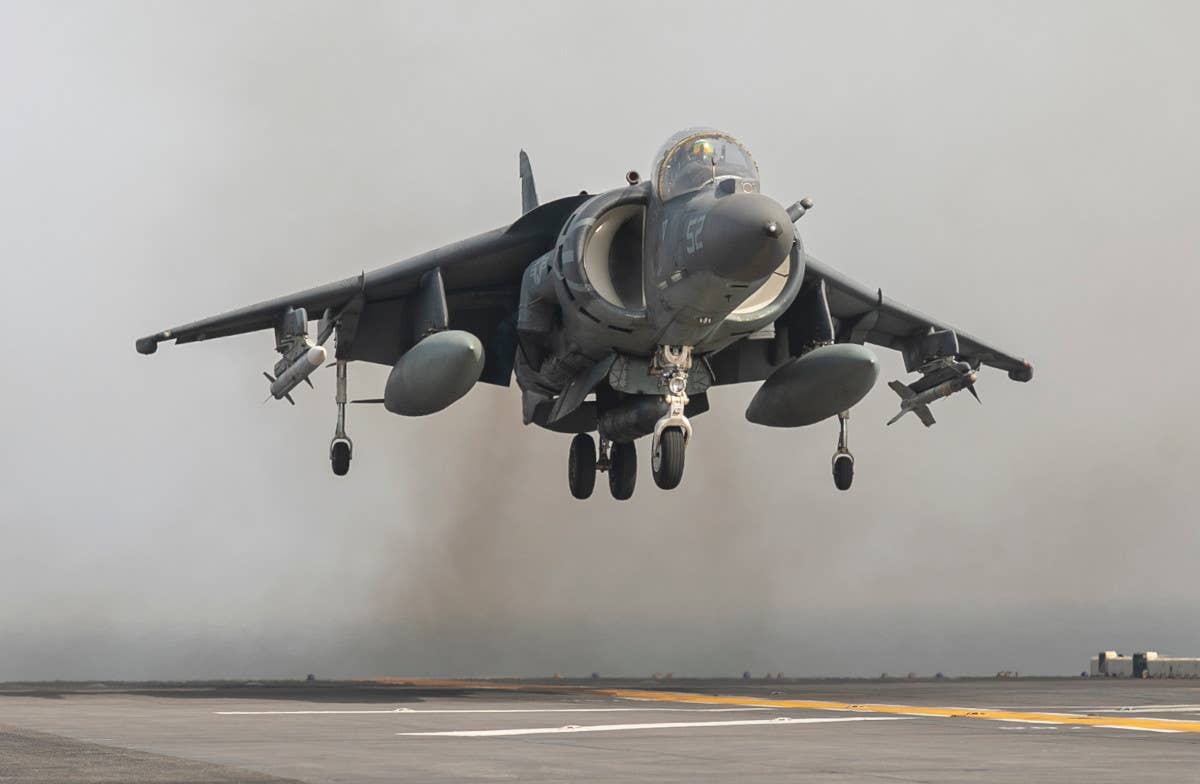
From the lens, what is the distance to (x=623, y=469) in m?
31.3

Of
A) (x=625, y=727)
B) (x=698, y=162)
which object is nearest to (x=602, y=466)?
(x=698, y=162)

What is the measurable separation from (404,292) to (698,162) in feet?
27.0

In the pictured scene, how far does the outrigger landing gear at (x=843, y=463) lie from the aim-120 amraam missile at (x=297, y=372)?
37.1ft

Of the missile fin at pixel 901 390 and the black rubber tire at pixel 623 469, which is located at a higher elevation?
the missile fin at pixel 901 390

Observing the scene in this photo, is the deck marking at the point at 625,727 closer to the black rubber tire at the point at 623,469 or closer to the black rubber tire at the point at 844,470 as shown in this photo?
the black rubber tire at the point at 844,470

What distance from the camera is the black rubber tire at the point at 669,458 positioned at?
24.7 m

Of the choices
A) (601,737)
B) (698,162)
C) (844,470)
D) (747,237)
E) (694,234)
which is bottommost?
(601,737)

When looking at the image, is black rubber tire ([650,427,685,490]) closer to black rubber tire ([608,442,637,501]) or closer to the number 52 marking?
the number 52 marking

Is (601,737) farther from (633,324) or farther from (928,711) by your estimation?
(633,324)

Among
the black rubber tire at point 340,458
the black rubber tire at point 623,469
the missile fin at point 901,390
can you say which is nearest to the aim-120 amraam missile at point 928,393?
the missile fin at point 901,390

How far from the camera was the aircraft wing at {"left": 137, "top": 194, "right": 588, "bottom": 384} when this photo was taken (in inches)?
1155

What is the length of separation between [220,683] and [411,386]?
33.5ft

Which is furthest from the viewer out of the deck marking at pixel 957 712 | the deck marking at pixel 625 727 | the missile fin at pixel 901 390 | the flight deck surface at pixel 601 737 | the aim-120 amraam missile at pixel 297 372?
the missile fin at pixel 901 390

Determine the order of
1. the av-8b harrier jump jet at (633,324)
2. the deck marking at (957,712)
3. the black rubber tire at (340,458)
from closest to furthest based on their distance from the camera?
the deck marking at (957,712)
the av-8b harrier jump jet at (633,324)
the black rubber tire at (340,458)
